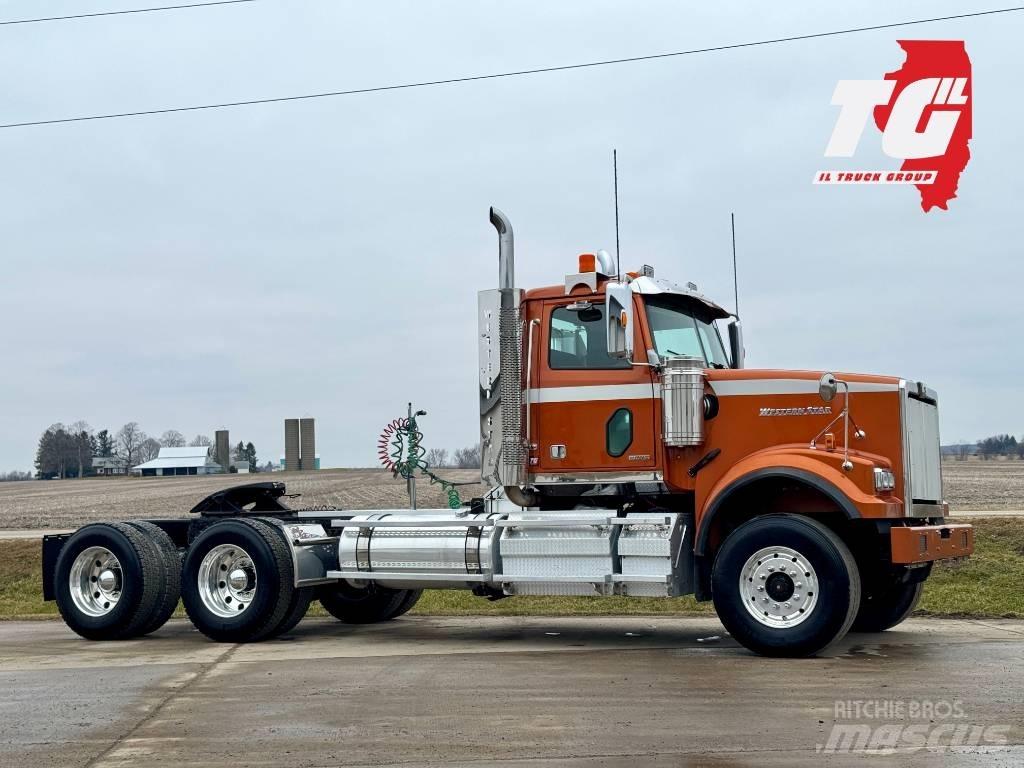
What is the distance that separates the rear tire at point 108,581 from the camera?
42.4ft

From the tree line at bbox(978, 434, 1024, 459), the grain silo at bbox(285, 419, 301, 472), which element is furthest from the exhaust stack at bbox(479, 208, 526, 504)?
→ the tree line at bbox(978, 434, 1024, 459)

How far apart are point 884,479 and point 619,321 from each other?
8.65 ft

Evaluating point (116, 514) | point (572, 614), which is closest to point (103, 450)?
point (116, 514)

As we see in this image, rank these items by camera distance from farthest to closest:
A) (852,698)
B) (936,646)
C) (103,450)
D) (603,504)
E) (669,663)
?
(103,450)
(603,504)
(936,646)
(669,663)
(852,698)

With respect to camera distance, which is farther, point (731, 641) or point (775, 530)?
point (731, 641)

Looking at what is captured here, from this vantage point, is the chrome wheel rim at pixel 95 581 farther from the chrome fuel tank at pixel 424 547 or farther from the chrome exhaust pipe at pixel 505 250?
the chrome exhaust pipe at pixel 505 250

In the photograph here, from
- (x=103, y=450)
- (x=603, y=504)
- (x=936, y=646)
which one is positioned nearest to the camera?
(x=936, y=646)

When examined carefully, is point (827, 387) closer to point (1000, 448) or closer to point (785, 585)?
point (785, 585)

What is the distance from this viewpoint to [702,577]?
11281 millimetres

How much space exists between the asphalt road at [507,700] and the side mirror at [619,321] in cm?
269

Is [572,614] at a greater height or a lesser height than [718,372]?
lesser

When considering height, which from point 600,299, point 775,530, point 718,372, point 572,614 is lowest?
point 572,614

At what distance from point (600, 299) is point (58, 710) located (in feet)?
19.4

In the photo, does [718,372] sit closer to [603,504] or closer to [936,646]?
[603,504]
